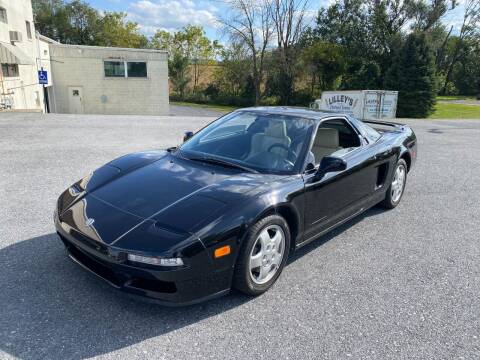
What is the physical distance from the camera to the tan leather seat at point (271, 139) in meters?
3.50

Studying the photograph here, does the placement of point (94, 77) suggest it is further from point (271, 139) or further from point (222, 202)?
point (222, 202)

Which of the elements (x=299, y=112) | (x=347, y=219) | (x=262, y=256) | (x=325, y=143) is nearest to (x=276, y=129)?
(x=299, y=112)

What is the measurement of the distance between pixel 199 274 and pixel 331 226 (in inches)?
65.8

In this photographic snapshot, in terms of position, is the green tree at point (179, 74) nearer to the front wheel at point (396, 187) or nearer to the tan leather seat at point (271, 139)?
the front wheel at point (396, 187)

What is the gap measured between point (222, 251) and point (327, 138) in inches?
80.6

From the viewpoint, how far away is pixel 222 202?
2.70 meters

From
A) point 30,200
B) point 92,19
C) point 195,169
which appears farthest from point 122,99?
point 92,19

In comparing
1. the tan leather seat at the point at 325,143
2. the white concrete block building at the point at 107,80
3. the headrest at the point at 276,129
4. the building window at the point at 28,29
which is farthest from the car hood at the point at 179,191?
the building window at the point at 28,29

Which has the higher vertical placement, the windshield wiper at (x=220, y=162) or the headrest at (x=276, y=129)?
the headrest at (x=276, y=129)

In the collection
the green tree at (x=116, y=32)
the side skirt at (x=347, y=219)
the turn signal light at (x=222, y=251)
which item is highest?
the green tree at (x=116, y=32)

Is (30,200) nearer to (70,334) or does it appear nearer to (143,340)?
(70,334)

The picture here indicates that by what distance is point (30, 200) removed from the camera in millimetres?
4660

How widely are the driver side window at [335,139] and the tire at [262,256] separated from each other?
1085 millimetres

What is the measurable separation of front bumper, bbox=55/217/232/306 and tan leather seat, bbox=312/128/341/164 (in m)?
1.67
